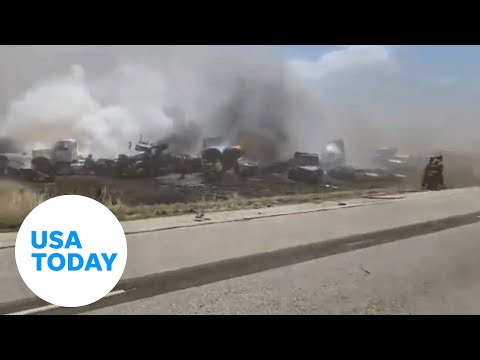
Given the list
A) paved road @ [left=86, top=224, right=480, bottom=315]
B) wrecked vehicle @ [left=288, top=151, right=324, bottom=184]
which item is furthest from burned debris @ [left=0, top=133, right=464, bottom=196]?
paved road @ [left=86, top=224, right=480, bottom=315]

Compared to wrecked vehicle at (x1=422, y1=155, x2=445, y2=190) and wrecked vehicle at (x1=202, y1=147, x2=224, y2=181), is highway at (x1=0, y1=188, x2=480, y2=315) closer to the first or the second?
wrecked vehicle at (x1=202, y1=147, x2=224, y2=181)

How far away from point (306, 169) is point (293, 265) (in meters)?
2.63

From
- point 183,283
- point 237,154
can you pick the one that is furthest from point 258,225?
point 183,283

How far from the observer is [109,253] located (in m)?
2.97

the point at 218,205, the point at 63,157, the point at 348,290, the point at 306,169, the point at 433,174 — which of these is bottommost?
the point at 348,290

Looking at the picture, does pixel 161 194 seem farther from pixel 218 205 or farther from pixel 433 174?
pixel 433 174

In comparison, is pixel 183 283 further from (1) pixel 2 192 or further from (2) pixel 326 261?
(1) pixel 2 192

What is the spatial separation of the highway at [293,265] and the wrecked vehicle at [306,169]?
520mm

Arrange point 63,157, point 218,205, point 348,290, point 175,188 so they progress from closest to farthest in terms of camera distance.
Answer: point 348,290 → point 63,157 → point 175,188 → point 218,205

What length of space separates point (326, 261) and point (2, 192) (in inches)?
148

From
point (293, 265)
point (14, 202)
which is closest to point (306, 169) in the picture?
point (293, 265)

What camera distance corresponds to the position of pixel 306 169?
647 centimetres

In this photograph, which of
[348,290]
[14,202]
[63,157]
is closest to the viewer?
[348,290]

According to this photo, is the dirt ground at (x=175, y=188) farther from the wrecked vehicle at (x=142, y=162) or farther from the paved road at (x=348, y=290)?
the paved road at (x=348, y=290)
